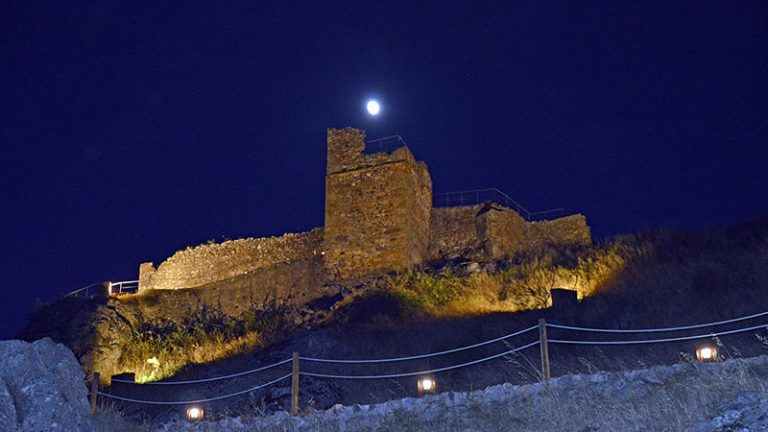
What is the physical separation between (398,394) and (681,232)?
942cm

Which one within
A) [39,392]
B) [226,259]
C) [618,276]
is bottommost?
[39,392]

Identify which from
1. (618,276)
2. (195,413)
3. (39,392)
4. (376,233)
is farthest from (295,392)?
(376,233)

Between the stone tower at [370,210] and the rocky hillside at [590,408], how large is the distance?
35.7 ft

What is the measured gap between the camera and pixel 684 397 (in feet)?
23.0

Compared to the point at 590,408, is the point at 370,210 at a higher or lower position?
higher

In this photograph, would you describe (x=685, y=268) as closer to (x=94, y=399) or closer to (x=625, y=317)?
(x=625, y=317)

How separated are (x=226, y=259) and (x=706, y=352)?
1724 cm

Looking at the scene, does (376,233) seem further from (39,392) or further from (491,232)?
(39,392)

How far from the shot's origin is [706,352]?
983 centimetres

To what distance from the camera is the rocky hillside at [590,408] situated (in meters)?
5.91

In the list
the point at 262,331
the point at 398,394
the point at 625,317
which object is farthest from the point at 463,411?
the point at 262,331

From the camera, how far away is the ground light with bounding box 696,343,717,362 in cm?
975

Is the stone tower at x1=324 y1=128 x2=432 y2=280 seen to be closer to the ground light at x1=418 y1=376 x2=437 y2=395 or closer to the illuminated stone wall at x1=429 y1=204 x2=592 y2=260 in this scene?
the illuminated stone wall at x1=429 y1=204 x2=592 y2=260

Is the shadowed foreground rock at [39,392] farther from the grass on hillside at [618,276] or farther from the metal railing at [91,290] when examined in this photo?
the metal railing at [91,290]
